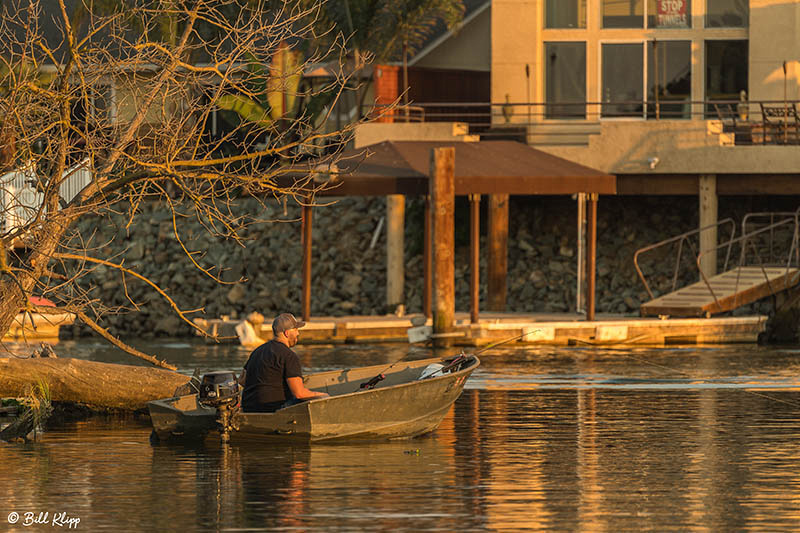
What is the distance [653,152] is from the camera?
38.2 m

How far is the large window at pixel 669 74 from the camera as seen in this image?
1592 inches

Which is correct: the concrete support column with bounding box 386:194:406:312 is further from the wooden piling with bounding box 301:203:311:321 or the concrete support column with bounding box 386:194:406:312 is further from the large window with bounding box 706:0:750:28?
the large window with bounding box 706:0:750:28

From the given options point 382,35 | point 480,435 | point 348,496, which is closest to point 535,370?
point 480,435

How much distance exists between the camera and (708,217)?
126ft

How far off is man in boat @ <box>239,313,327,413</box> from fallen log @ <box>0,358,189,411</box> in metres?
2.90

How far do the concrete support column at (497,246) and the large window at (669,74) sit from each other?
461cm

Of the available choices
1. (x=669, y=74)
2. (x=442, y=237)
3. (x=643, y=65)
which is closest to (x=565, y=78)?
(x=643, y=65)

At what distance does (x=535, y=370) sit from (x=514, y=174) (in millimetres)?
6887

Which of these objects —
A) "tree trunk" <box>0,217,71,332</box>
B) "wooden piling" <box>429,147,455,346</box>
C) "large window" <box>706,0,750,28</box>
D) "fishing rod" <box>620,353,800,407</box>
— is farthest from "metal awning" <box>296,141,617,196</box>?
"tree trunk" <box>0,217,71,332</box>

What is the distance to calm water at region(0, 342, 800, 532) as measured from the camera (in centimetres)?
1272

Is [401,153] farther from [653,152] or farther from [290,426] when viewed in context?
[290,426]

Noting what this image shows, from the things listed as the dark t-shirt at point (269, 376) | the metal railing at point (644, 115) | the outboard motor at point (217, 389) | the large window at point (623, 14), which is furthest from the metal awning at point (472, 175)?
the outboard motor at point (217, 389)

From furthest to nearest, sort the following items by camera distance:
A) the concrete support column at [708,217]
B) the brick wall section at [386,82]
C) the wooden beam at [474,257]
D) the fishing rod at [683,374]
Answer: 1. the brick wall section at [386,82]
2. the concrete support column at [708,217]
3. the wooden beam at [474,257]
4. the fishing rod at [683,374]

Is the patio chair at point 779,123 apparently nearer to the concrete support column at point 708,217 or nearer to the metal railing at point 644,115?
the metal railing at point 644,115
